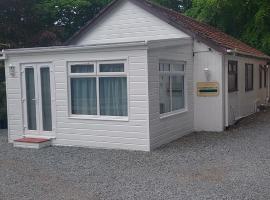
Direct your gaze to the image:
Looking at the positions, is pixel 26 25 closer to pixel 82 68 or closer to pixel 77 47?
pixel 82 68

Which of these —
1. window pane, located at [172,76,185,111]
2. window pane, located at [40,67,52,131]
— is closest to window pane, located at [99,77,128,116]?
window pane, located at [40,67,52,131]

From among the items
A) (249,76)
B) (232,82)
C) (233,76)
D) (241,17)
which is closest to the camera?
(232,82)

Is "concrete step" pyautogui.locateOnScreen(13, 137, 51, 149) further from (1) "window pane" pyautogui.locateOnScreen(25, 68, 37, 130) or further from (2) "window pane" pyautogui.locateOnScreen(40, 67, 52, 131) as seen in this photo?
(1) "window pane" pyautogui.locateOnScreen(25, 68, 37, 130)

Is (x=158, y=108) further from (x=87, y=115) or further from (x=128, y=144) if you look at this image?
(x=87, y=115)

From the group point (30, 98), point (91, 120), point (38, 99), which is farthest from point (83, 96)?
point (30, 98)

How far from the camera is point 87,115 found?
36.4 feet

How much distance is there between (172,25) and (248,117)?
5.50m

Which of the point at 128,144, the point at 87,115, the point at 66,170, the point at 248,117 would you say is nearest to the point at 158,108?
the point at 128,144

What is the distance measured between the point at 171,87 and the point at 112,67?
2.20 m

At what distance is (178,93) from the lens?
12562mm

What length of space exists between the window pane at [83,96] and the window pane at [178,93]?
8.51 ft

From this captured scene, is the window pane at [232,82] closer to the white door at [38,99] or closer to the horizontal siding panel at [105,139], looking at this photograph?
the horizontal siding panel at [105,139]

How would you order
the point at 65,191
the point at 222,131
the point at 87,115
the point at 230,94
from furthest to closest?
1. the point at 230,94
2. the point at 222,131
3. the point at 87,115
4. the point at 65,191

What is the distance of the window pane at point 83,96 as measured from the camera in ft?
36.3
